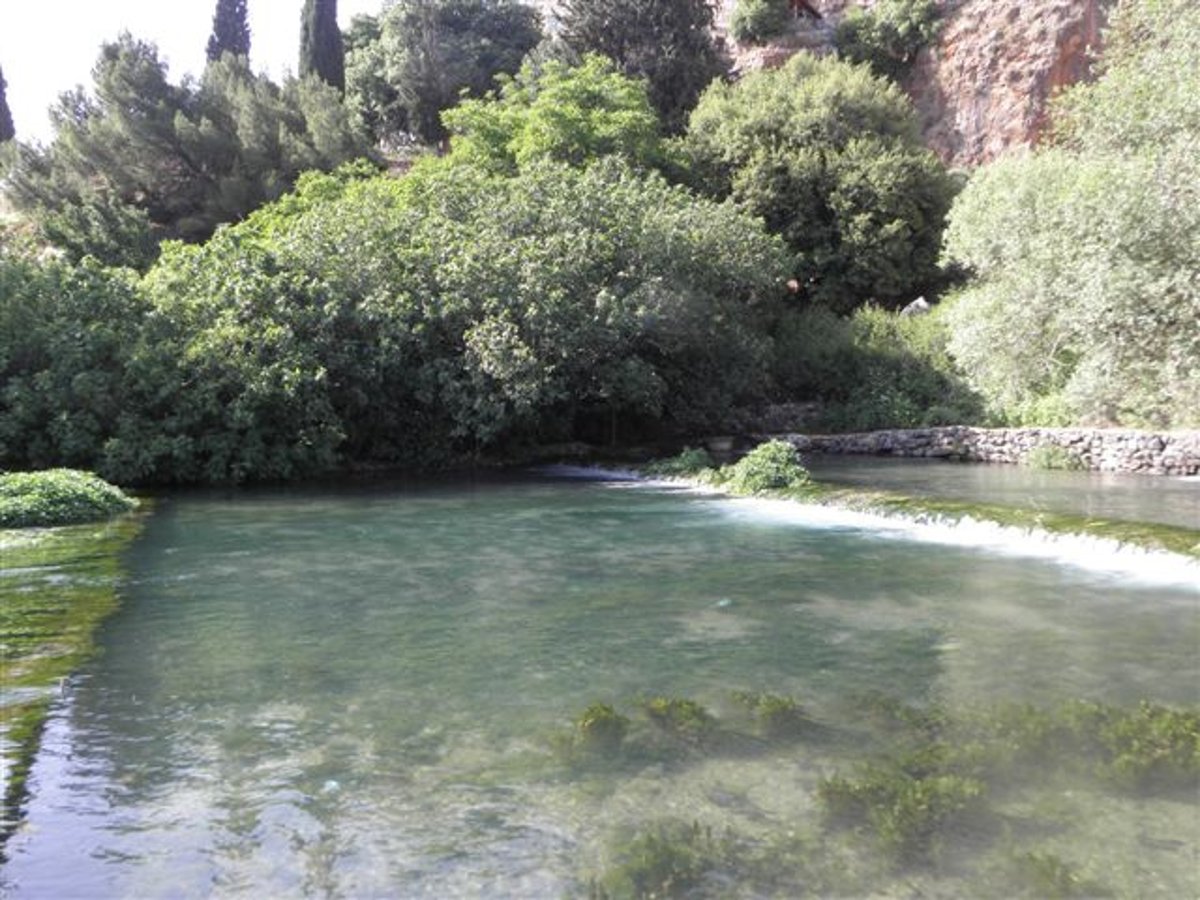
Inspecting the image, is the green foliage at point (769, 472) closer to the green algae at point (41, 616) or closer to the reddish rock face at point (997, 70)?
the green algae at point (41, 616)

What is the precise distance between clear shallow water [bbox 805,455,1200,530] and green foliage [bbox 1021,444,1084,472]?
442 millimetres

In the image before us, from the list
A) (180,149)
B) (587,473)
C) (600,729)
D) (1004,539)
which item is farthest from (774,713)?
(180,149)

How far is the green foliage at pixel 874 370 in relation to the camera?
30609 mm

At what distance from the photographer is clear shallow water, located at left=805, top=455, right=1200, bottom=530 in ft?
52.3

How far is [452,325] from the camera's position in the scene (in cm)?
2525

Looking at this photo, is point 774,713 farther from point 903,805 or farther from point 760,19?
point 760,19

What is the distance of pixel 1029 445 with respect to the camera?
2519 centimetres

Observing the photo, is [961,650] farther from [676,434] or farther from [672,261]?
[676,434]

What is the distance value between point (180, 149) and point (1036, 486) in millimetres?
37312

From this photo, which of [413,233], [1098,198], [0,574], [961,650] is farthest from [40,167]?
[961,650]

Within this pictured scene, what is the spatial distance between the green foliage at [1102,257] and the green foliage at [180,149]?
87.9 feet

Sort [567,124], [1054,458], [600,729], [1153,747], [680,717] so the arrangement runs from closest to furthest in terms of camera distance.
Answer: [1153,747]
[600,729]
[680,717]
[1054,458]
[567,124]

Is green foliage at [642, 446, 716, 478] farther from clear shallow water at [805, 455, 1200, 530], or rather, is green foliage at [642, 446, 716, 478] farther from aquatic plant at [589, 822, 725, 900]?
aquatic plant at [589, 822, 725, 900]

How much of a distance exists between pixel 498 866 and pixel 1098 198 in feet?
71.9
